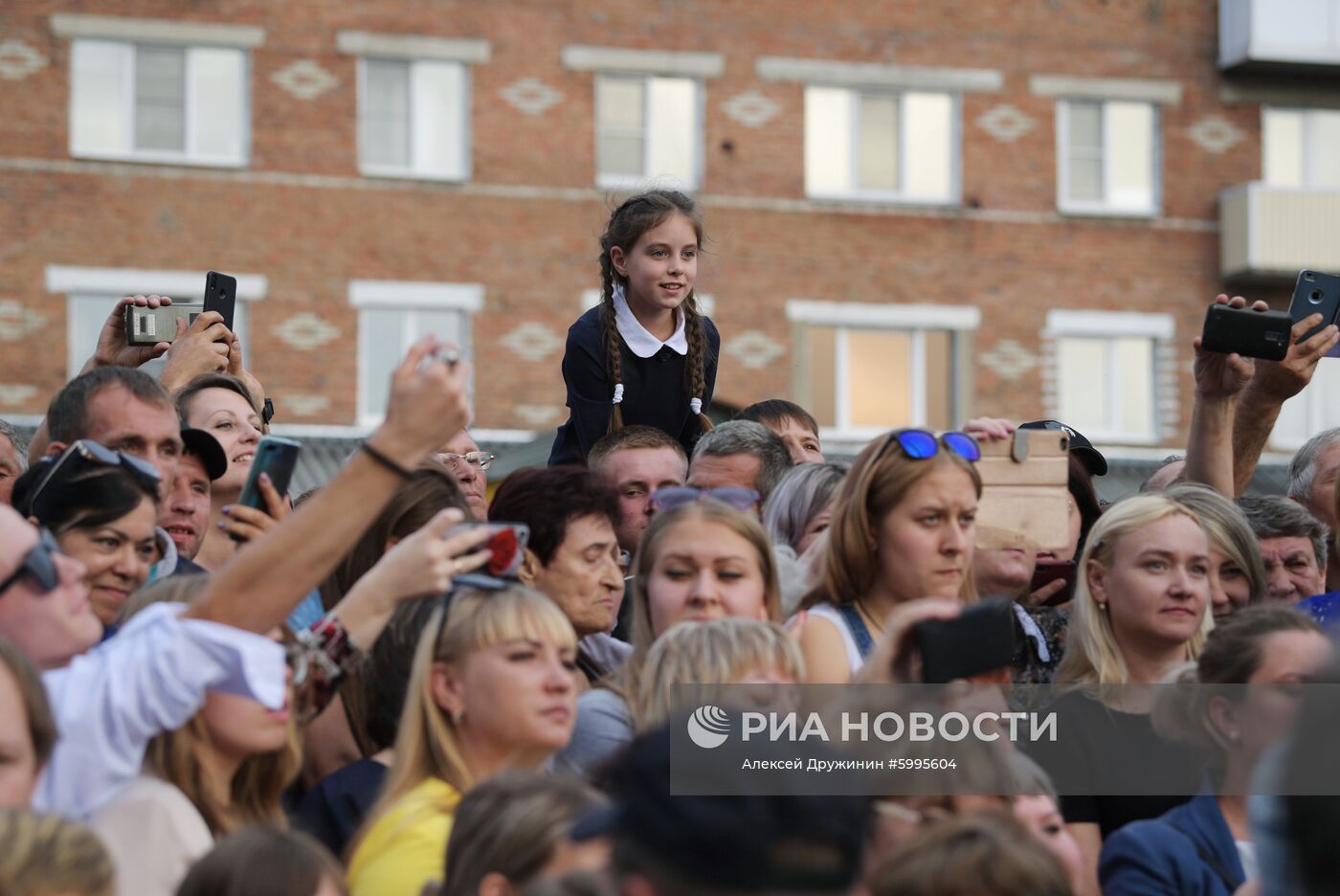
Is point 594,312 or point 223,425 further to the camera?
point 594,312

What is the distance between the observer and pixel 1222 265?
23828 mm

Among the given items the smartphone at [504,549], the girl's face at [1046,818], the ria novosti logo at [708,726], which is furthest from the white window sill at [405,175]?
the girl's face at [1046,818]

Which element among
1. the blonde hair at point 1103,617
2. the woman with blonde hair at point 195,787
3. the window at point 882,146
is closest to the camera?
the woman with blonde hair at point 195,787

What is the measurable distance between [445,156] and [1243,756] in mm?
18431

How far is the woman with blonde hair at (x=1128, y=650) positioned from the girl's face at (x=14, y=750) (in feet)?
8.63

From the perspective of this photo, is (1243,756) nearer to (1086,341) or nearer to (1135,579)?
(1135,579)

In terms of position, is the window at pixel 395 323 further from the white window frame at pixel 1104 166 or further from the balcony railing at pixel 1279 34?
the balcony railing at pixel 1279 34

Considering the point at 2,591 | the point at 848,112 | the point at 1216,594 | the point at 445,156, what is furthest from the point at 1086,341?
the point at 2,591

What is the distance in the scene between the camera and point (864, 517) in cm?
518

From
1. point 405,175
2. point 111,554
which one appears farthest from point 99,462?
point 405,175

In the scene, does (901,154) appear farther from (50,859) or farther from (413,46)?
(50,859)

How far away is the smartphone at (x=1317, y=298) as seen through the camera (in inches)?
276

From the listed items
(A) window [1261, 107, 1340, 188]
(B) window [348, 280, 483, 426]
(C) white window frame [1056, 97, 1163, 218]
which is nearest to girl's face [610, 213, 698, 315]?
(B) window [348, 280, 483, 426]

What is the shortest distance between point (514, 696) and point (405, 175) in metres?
18.1
